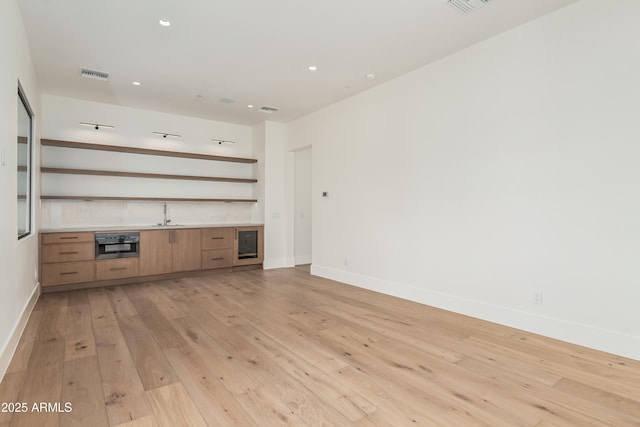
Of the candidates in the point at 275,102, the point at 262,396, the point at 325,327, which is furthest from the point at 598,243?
the point at 275,102

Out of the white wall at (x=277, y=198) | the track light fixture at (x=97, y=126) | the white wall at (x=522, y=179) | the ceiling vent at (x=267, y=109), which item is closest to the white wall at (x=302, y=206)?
the white wall at (x=277, y=198)

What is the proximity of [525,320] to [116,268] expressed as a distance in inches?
209

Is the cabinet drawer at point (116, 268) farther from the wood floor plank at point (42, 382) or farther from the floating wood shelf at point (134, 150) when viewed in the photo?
the wood floor plank at point (42, 382)

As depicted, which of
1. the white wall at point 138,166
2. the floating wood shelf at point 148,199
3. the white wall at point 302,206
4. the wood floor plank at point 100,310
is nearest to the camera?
the wood floor plank at point 100,310

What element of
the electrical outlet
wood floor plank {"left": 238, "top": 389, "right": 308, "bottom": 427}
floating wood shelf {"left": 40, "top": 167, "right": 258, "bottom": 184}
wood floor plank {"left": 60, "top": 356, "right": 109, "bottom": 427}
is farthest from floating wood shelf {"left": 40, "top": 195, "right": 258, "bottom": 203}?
the electrical outlet

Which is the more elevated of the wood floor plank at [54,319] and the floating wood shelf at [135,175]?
the floating wood shelf at [135,175]

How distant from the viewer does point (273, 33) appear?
10.8 feet

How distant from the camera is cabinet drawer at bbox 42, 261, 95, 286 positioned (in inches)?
177

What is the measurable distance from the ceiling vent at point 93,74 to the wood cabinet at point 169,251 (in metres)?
2.24

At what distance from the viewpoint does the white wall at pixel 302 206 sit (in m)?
6.86

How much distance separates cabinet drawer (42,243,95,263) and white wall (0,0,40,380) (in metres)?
1.24

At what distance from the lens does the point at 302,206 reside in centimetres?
700

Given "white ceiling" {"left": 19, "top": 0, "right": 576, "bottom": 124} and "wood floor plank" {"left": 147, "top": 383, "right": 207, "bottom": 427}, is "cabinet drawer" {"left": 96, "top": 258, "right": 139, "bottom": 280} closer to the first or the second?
"white ceiling" {"left": 19, "top": 0, "right": 576, "bottom": 124}

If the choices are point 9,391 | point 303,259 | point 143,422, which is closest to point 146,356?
point 9,391
